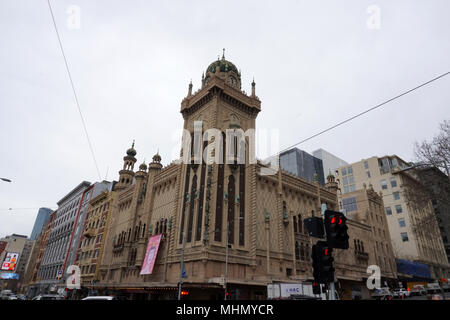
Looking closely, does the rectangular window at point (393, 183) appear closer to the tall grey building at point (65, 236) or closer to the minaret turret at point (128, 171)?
the minaret turret at point (128, 171)

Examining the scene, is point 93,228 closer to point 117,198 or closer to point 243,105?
point 117,198

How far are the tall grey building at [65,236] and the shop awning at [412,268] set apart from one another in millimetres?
67906

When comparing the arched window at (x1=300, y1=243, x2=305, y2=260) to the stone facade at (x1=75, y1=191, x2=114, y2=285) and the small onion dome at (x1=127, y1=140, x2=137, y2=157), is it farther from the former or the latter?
the small onion dome at (x1=127, y1=140, x2=137, y2=157)

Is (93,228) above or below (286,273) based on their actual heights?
above

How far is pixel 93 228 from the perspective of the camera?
194 ft

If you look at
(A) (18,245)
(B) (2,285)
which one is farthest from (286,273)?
(A) (18,245)

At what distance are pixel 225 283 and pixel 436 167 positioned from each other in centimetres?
2134

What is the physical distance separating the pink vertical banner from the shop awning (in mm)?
49480

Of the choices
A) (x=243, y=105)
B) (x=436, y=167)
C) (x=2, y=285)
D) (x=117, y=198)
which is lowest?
(x=2, y=285)

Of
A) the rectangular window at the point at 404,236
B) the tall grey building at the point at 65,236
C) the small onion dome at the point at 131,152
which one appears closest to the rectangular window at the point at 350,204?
the rectangular window at the point at 404,236

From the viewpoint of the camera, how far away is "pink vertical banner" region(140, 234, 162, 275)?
34.8m

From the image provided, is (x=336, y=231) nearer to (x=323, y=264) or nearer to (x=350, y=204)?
(x=323, y=264)

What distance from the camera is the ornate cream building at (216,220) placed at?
31.6 m
